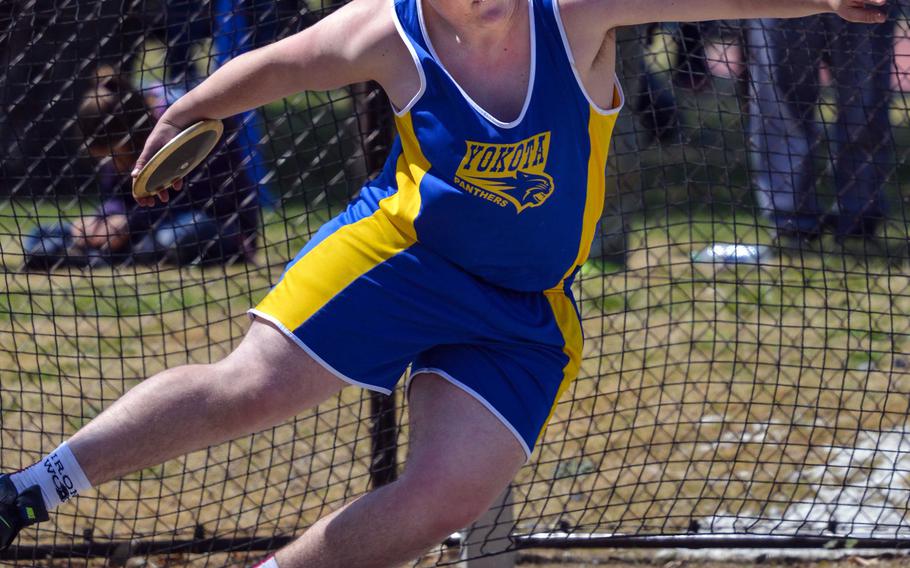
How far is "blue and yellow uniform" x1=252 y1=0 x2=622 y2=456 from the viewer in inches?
88.7

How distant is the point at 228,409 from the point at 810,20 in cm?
276

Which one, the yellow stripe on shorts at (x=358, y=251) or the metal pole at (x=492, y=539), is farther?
the metal pole at (x=492, y=539)

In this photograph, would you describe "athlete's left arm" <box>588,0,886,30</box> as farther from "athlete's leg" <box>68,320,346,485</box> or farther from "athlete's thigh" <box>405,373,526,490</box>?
"athlete's leg" <box>68,320,346,485</box>

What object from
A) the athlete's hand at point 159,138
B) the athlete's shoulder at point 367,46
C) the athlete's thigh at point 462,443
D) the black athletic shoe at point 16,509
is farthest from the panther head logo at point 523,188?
the black athletic shoe at point 16,509

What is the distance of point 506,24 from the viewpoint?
2248 millimetres

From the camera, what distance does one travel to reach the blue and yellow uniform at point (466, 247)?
7.39ft

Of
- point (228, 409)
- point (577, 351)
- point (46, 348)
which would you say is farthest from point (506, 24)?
point (46, 348)

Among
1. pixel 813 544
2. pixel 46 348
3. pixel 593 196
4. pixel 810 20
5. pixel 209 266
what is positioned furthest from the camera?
pixel 209 266

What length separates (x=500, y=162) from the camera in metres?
2.24

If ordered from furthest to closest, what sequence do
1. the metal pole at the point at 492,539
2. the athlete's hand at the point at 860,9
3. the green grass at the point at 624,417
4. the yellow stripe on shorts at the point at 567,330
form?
the green grass at the point at 624,417, the metal pole at the point at 492,539, the yellow stripe on shorts at the point at 567,330, the athlete's hand at the point at 860,9

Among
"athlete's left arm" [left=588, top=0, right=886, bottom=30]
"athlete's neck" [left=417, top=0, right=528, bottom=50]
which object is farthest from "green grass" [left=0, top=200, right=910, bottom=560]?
"athlete's left arm" [left=588, top=0, right=886, bottom=30]

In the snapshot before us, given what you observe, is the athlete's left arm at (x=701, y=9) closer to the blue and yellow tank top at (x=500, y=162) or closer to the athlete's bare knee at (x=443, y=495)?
the blue and yellow tank top at (x=500, y=162)

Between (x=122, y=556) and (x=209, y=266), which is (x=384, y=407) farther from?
(x=209, y=266)

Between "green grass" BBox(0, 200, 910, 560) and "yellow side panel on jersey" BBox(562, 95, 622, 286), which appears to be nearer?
"yellow side panel on jersey" BBox(562, 95, 622, 286)
